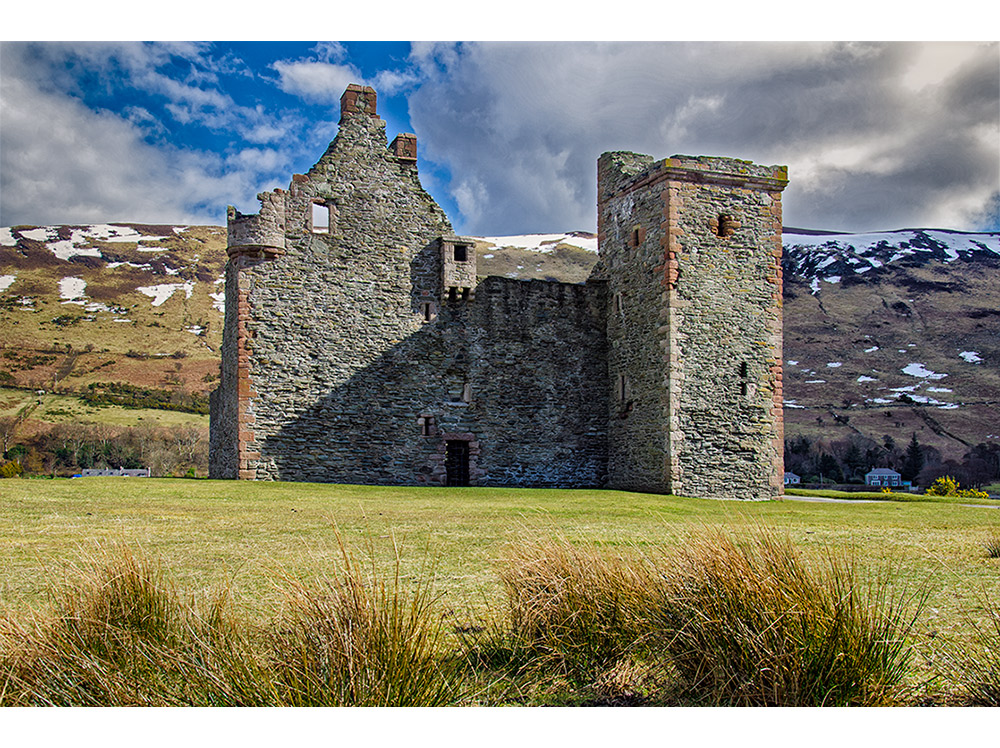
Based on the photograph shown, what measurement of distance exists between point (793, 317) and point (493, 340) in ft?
353

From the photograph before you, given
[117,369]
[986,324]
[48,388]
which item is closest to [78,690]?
[48,388]

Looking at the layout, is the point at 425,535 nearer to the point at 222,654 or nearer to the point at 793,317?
the point at 222,654

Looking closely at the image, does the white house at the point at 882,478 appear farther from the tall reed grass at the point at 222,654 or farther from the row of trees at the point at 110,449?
the tall reed grass at the point at 222,654

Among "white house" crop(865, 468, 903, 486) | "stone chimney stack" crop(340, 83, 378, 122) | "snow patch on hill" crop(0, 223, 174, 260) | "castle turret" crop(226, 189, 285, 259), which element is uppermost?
"snow patch on hill" crop(0, 223, 174, 260)

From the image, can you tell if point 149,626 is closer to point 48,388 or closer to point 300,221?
point 300,221

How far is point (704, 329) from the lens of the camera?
75.8 ft

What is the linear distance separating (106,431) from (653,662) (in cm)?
6883

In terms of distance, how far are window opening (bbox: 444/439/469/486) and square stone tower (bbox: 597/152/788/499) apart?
488 cm

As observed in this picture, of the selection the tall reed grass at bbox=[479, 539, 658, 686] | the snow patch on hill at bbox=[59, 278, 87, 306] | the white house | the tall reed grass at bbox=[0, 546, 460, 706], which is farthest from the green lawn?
the snow patch on hill at bbox=[59, 278, 87, 306]

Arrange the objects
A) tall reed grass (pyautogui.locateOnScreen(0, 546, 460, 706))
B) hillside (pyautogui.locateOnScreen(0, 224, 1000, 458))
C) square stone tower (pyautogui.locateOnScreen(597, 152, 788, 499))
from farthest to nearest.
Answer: hillside (pyautogui.locateOnScreen(0, 224, 1000, 458)) → square stone tower (pyautogui.locateOnScreen(597, 152, 788, 499)) → tall reed grass (pyautogui.locateOnScreen(0, 546, 460, 706))

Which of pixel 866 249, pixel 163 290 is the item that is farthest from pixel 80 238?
pixel 866 249

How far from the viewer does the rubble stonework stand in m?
23.1

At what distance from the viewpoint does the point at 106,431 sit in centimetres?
6562

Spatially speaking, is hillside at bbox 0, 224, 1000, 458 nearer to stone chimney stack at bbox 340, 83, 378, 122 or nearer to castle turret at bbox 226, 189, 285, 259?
castle turret at bbox 226, 189, 285, 259
